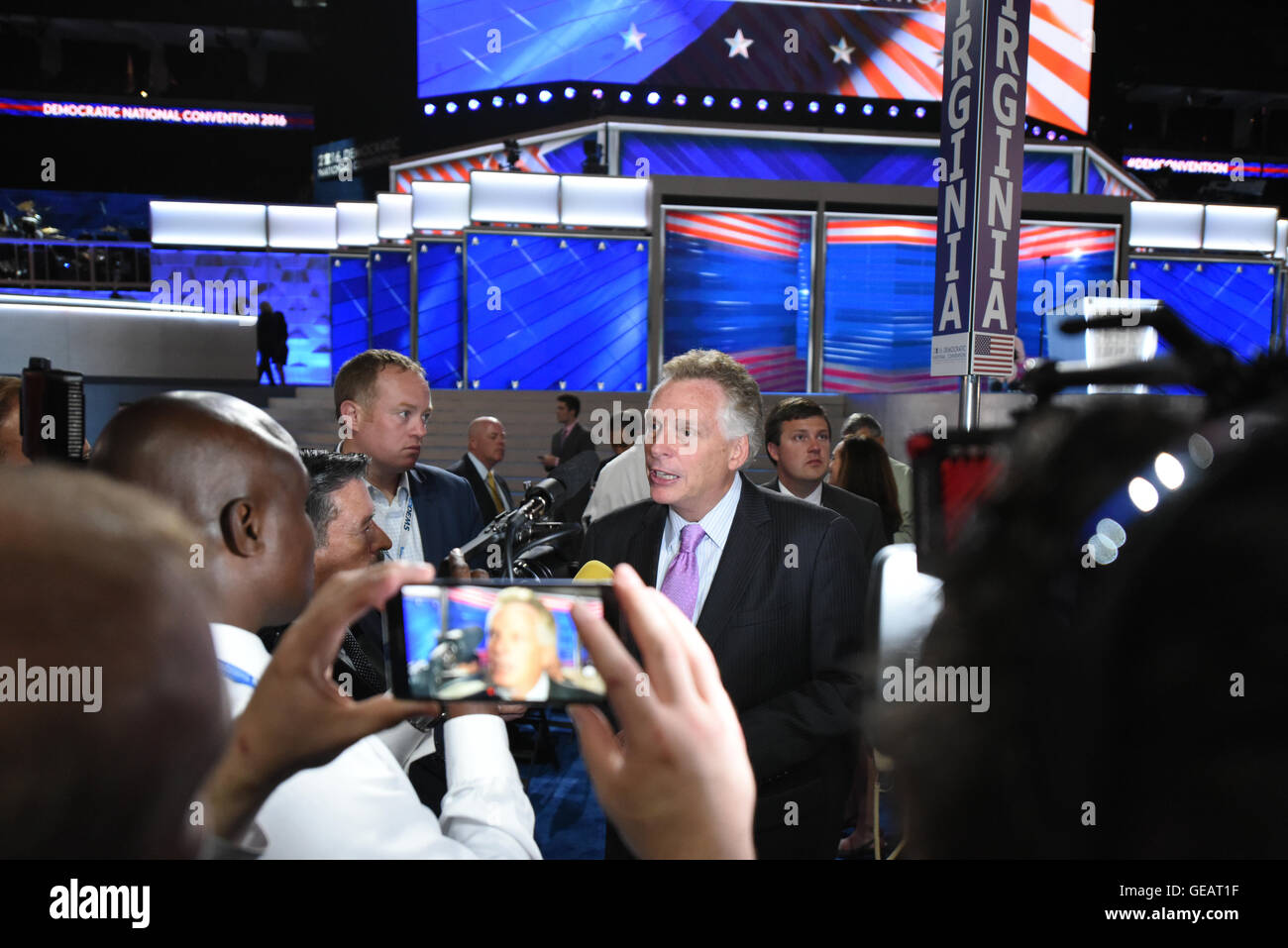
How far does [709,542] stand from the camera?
2.24 metres

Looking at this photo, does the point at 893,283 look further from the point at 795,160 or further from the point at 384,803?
the point at 384,803

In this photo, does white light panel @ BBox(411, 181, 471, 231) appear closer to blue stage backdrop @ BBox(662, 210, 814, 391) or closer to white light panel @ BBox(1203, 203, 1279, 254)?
blue stage backdrop @ BBox(662, 210, 814, 391)

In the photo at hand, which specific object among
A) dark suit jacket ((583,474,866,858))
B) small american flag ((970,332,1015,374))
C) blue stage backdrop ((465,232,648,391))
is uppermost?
blue stage backdrop ((465,232,648,391))

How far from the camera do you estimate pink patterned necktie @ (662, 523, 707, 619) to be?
219 centimetres

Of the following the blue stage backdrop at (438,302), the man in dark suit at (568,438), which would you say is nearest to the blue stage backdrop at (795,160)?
the blue stage backdrop at (438,302)

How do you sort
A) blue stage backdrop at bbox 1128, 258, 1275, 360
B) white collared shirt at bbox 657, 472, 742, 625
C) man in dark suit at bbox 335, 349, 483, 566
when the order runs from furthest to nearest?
blue stage backdrop at bbox 1128, 258, 1275, 360, man in dark suit at bbox 335, 349, 483, 566, white collared shirt at bbox 657, 472, 742, 625

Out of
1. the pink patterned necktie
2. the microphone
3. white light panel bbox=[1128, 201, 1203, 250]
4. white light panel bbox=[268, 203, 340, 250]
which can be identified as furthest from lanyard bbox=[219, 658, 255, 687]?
white light panel bbox=[268, 203, 340, 250]

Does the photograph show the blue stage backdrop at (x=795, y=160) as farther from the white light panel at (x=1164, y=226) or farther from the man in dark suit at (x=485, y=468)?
the man in dark suit at (x=485, y=468)

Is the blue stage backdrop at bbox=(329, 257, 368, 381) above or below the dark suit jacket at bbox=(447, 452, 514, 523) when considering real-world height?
above

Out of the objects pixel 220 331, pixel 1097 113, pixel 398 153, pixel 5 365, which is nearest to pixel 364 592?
pixel 5 365

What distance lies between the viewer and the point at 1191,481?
1.22 ft

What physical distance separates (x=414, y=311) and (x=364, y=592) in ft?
40.5

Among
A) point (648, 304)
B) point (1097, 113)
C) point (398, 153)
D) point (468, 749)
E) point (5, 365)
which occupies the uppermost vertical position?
point (1097, 113)
